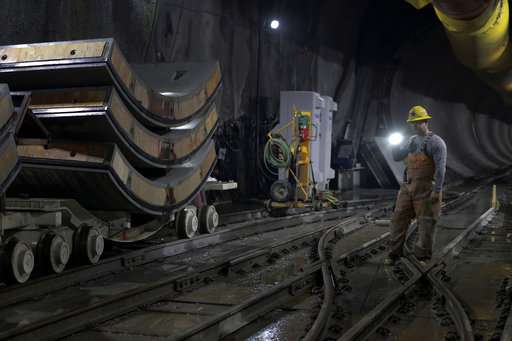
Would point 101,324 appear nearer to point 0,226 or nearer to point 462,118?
point 0,226

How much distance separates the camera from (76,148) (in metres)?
5.37

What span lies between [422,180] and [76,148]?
3.18 meters

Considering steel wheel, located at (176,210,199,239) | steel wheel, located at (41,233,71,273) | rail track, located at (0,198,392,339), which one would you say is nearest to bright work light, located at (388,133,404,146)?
rail track, located at (0,198,392,339)

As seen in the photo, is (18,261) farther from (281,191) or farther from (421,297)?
(281,191)

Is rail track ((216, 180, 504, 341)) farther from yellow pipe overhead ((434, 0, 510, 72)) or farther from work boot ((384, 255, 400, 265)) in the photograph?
yellow pipe overhead ((434, 0, 510, 72))

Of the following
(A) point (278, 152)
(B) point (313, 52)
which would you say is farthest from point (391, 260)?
(B) point (313, 52)

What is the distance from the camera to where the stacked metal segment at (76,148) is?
514cm

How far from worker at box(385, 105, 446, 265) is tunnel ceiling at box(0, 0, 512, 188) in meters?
3.80

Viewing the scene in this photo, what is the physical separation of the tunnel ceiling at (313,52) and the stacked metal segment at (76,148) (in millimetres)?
1172

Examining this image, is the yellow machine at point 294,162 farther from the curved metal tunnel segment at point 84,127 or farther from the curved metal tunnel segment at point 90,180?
the curved metal tunnel segment at point 84,127

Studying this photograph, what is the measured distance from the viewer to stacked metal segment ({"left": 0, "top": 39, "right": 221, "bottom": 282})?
514 centimetres

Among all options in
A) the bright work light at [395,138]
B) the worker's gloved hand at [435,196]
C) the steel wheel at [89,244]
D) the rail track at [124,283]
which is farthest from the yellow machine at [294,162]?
the bright work light at [395,138]

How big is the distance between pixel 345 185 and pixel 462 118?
6.49m

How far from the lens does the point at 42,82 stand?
550 cm
